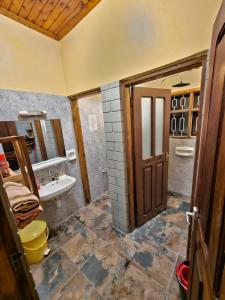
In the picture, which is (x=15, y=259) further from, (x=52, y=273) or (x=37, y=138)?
(x=37, y=138)

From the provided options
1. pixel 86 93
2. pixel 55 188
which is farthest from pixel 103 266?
pixel 86 93

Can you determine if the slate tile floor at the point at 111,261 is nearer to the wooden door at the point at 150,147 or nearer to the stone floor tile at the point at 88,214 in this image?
the stone floor tile at the point at 88,214

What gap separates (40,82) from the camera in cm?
168

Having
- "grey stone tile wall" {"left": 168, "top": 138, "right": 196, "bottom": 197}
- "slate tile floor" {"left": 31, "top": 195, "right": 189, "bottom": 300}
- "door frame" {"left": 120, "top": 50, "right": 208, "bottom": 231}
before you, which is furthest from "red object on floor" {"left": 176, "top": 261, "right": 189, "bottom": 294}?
"grey stone tile wall" {"left": 168, "top": 138, "right": 196, "bottom": 197}

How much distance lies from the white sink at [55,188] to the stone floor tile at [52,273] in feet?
2.34

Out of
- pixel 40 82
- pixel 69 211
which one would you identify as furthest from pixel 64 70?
pixel 69 211

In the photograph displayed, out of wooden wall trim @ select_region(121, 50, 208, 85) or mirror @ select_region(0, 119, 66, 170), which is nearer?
wooden wall trim @ select_region(121, 50, 208, 85)

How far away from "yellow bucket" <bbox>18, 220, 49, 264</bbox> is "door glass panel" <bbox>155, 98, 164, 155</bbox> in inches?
70.7

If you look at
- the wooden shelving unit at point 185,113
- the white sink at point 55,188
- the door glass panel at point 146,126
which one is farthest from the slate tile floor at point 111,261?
the wooden shelving unit at point 185,113

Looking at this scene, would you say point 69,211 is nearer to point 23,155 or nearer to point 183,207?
point 23,155

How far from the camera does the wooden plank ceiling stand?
1.26m

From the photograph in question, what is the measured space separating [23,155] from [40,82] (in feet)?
3.23

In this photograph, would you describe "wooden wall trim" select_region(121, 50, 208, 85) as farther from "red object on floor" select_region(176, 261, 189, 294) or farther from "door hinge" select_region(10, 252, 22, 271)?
"red object on floor" select_region(176, 261, 189, 294)

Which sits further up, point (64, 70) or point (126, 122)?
point (64, 70)
